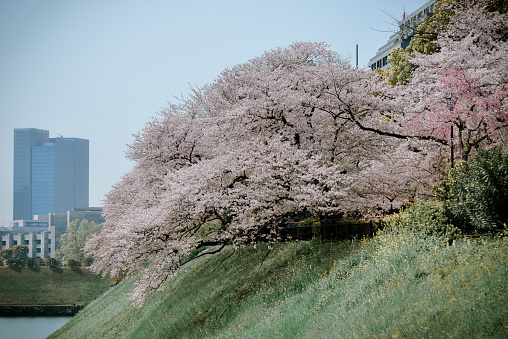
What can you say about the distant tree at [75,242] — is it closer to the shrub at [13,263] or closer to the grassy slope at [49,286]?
the shrub at [13,263]

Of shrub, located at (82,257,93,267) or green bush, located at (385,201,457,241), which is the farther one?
shrub, located at (82,257,93,267)

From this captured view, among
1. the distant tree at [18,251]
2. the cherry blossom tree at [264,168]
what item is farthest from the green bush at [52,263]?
the cherry blossom tree at [264,168]

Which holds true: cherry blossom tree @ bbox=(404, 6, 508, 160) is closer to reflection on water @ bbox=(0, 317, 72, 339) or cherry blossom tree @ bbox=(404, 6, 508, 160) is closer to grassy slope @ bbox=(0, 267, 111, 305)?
reflection on water @ bbox=(0, 317, 72, 339)

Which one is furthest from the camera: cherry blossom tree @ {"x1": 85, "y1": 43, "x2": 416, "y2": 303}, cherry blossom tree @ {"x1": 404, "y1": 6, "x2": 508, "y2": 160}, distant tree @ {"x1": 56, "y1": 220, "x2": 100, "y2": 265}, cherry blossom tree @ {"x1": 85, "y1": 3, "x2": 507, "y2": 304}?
distant tree @ {"x1": 56, "y1": 220, "x2": 100, "y2": 265}

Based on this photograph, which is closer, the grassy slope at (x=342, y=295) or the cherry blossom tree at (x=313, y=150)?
the grassy slope at (x=342, y=295)

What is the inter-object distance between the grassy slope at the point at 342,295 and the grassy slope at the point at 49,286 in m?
43.0

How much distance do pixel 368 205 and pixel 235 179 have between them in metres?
6.12

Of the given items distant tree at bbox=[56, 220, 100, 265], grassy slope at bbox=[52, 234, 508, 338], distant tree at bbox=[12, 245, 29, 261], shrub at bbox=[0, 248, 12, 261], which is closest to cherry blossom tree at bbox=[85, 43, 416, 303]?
grassy slope at bbox=[52, 234, 508, 338]

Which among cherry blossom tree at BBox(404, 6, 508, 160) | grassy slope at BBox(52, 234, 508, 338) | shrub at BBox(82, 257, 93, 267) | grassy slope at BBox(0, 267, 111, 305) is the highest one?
cherry blossom tree at BBox(404, 6, 508, 160)

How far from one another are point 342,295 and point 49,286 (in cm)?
6424

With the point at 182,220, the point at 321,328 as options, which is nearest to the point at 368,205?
the point at 182,220

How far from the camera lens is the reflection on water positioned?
4378cm

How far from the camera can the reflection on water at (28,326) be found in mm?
43781

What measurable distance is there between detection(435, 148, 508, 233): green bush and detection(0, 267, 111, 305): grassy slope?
57661mm
